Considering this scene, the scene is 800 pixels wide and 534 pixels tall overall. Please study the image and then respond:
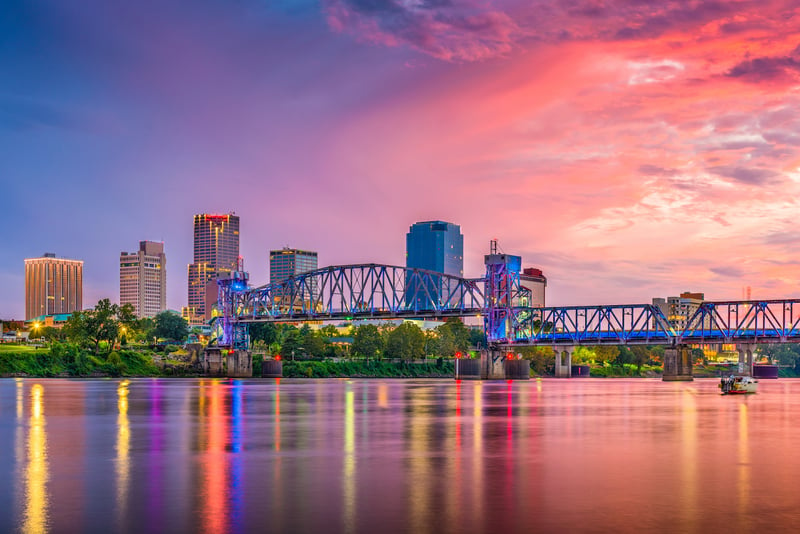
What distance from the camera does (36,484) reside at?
26938 mm

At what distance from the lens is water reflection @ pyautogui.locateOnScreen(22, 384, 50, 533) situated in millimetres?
20758

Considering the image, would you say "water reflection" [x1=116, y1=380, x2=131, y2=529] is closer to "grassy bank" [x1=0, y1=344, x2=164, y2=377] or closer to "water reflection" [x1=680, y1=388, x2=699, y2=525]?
"water reflection" [x1=680, y1=388, x2=699, y2=525]

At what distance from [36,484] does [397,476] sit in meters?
10.8

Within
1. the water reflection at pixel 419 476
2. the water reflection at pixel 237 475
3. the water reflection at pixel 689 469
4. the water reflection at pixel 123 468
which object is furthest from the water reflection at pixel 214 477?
the water reflection at pixel 689 469

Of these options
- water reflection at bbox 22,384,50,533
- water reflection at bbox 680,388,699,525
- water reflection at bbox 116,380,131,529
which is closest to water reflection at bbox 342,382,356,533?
water reflection at bbox 116,380,131,529

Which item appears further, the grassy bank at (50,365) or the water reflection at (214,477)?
the grassy bank at (50,365)

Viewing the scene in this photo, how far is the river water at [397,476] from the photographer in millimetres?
21172

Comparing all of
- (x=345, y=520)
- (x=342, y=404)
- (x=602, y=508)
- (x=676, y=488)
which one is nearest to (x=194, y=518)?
(x=345, y=520)

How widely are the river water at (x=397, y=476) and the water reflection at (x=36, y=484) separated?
66 millimetres

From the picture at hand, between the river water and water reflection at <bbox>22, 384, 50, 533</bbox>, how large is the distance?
0.07 metres

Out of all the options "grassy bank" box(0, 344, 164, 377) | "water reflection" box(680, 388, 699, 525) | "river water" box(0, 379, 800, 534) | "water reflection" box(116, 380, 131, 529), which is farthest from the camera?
"grassy bank" box(0, 344, 164, 377)

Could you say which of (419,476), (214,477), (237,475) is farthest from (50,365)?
(419,476)

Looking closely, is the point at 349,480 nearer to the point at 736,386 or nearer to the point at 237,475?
the point at 237,475

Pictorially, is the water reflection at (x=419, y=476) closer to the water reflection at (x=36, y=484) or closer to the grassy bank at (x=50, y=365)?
the water reflection at (x=36, y=484)
